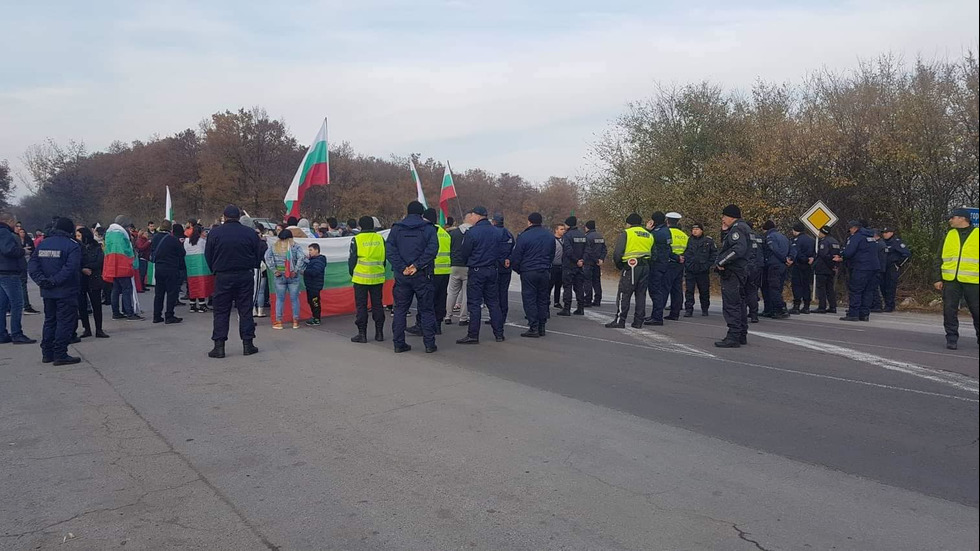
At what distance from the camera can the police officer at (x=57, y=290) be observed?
29.4 feet

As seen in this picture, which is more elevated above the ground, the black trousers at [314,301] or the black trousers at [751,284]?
the black trousers at [751,284]

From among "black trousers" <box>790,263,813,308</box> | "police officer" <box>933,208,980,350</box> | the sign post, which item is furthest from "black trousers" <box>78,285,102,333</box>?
the sign post

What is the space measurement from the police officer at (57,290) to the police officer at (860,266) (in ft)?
44.3

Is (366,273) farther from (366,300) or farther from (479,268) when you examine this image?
(479,268)

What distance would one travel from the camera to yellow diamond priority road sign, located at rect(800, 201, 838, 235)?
1565 centimetres

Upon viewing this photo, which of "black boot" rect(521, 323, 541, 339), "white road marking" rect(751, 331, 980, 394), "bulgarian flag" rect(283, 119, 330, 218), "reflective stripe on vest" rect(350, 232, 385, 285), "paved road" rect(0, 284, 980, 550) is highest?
"bulgarian flag" rect(283, 119, 330, 218)

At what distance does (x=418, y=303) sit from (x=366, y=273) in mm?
1134

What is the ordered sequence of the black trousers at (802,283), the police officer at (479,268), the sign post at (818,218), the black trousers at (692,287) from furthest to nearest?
1. the sign post at (818,218)
2. the black trousers at (802,283)
3. the black trousers at (692,287)
4. the police officer at (479,268)

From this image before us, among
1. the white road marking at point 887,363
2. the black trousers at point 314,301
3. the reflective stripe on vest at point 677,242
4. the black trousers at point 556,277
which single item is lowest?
Answer: the white road marking at point 887,363

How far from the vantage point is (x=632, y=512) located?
173 inches

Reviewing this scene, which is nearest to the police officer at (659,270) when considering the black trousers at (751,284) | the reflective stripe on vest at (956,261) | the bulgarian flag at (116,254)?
the black trousers at (751,284)

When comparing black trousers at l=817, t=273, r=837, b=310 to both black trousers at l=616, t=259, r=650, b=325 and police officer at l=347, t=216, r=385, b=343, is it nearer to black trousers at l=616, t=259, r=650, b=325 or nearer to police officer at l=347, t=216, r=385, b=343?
black trousers at l=616, t=259, r=650, b=325

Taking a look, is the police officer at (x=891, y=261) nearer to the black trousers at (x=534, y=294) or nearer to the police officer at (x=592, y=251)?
the police officer at (x=592, y=251)

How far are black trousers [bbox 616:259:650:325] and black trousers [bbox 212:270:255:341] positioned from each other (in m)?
6.29
